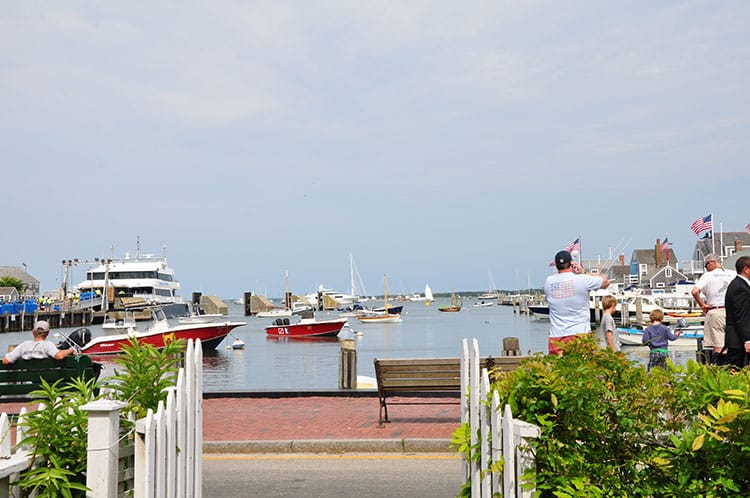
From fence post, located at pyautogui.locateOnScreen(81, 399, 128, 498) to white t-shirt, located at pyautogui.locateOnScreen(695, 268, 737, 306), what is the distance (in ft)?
31.6

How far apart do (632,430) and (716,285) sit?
8384 mm

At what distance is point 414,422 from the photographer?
11602 millimetres

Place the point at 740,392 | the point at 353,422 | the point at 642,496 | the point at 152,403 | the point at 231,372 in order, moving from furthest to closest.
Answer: the point at 231,372 → the point at 353,422 → the point at 152,403 → the point at 642,496 → the point at 740,392

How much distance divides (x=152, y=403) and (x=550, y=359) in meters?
2.36

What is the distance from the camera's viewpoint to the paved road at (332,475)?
25.4 feet

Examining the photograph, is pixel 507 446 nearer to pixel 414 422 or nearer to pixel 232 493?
pixel 232 493

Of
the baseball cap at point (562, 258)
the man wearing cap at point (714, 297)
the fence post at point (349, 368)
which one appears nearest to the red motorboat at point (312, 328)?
the fence post at point (349, 368)

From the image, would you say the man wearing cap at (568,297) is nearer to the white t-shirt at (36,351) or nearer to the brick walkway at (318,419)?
the brick walkway at (318,419)

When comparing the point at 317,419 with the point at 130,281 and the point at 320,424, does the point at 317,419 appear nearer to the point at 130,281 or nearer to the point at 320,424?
the point at 320,424

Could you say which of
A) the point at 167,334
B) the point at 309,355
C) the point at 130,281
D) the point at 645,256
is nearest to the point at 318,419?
the point at 167,334

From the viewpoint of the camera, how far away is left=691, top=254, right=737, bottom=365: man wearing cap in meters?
11.2

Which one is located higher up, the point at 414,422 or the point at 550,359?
the point at 550,359

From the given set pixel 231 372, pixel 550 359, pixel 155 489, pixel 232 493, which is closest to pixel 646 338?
pixel 232 493

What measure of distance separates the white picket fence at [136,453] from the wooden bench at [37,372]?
23.6 ft
